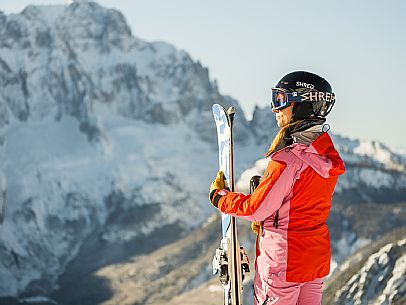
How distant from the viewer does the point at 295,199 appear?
248 inches

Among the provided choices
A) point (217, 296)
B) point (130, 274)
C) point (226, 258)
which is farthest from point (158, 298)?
point (226, 258)

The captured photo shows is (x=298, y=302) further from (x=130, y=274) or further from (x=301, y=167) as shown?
(x=130, y=274)

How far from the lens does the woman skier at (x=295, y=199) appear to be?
620cm

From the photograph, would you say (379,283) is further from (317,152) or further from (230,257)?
(317,152)

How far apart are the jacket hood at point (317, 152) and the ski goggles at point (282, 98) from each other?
0.36 m

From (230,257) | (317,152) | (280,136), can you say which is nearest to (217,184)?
(230,257)

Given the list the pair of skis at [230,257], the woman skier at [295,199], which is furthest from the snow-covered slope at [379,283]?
the woman skier at [295,199]

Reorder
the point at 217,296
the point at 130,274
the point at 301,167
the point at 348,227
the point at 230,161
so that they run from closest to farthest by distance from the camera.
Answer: the point at 301,167 → the point at 230,161 → the point at 217,296 → the point at 348,227 → the point at 130,274

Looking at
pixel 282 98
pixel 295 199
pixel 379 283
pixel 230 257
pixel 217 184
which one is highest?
pixel 282 98

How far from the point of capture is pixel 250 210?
6.26 meters

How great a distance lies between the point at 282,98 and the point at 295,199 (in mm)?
1043

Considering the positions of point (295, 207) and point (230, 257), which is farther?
point (230, 257)

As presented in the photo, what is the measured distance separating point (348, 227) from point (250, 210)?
15105 cm

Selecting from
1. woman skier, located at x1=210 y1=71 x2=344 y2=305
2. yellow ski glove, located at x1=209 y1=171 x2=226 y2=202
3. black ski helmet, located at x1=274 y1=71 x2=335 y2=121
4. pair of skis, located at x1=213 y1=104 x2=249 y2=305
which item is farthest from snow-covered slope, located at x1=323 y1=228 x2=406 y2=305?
black ski helmet, located at x1=274 y1=71 x2=335 y2=121
